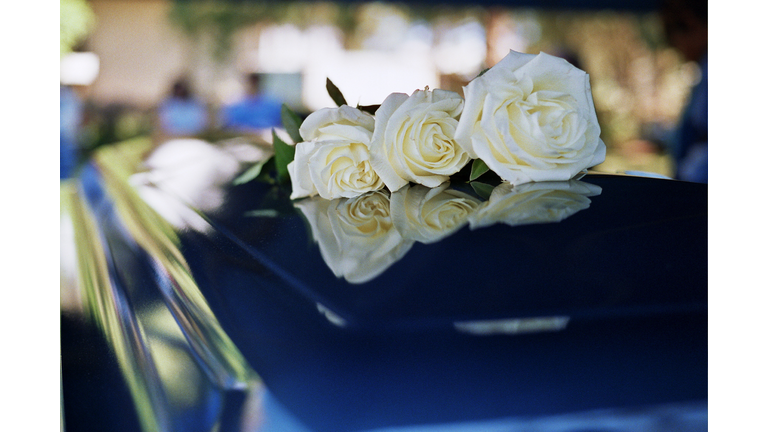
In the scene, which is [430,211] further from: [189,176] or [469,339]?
[189,176]

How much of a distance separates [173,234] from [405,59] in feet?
36.9

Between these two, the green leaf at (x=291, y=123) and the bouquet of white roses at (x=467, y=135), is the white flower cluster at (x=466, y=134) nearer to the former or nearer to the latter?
the bouquet of white roses at (x=467, y=135)

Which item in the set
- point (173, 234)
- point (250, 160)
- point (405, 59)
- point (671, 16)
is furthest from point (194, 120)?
point (173, 234)

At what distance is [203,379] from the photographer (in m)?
0.38

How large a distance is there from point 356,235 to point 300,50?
11.7 m

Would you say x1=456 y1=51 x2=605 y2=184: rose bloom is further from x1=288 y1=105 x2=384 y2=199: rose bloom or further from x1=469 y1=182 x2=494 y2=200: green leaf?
x1=288 y1=105 x2=384 y2=199: rose bloom

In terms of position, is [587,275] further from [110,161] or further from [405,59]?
[405,59]

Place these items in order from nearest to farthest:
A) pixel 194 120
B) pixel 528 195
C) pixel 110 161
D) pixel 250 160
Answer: pixel 528 195, pixel 250 160, pixel 110 161, pixel 194 120

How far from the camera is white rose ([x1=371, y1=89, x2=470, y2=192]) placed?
734 millimetres

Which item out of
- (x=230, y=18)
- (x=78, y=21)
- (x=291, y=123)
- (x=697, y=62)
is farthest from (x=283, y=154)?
(x=230, y=18)

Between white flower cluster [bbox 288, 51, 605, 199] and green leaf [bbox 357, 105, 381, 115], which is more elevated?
green leaf [bbox 357, 105, 381, 115]

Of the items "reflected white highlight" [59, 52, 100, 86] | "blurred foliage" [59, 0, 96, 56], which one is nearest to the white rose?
"blurred foliage" [59, 0, 96, 56]

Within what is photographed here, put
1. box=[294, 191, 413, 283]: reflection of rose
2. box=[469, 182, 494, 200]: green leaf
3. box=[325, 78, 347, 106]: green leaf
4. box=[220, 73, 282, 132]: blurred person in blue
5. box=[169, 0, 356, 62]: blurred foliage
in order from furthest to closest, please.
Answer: box=[169, 0, 356, 62]: blurred foliage < box=[220, 73, 282, 132]: blurred person in blue < box=[325, 78, 347, 106]: green leaf < box=[469, 182, 494, 200]: green leaf < box=[294, 191, 413, 283]: reflection of rose

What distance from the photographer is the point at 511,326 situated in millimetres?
372
